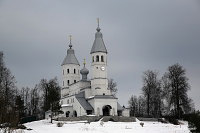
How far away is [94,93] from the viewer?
216ft

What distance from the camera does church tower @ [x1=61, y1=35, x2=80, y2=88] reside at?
74688mm

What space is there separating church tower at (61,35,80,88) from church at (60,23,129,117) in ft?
0.67

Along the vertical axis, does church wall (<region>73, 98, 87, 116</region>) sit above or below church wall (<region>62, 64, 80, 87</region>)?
below

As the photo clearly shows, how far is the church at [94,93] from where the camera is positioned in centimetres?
6253

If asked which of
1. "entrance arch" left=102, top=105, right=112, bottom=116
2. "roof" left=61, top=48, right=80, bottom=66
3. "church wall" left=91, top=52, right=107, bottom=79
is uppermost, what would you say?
"roof" left=61, top=48, right=80, bottom=66

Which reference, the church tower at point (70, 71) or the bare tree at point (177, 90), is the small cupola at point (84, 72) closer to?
the church tower at point (70, 71)

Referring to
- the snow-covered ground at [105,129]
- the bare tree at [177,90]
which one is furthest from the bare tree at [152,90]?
the snow-covered ground at [105,129]

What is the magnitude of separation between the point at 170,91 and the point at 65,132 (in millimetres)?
33977

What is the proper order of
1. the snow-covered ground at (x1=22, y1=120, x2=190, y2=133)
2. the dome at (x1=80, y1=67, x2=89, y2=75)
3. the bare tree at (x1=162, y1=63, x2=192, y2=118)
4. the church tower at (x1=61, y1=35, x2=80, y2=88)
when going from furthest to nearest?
1. the church tower at (x1=61, y1=35, x2=80, y2=88)
2. the dome at (x1=80, y1=67, x2=89, y2=75)
3. the bare tree at (x1=162, y1=63, x2=192, y2=118)
4. the snow-covered ground at (x1=22, y1=120, x2=190, y2=133)

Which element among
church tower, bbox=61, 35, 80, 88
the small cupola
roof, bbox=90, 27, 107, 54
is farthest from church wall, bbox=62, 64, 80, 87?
roof, bbox=90, 27, 107, 54

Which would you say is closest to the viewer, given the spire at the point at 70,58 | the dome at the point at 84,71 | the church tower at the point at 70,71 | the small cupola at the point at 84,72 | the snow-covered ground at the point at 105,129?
the snow-covered ground at the point at 105,129

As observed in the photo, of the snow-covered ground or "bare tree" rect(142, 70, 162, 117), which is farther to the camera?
"bare tree" rect(142, 70, 162, 117)

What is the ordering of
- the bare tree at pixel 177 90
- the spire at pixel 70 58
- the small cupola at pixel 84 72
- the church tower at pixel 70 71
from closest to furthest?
the bare tree at pixel 177 90
the small cupola at pixel 84 72
the church tower at pixel 70 71
the spire at pixel 70 58

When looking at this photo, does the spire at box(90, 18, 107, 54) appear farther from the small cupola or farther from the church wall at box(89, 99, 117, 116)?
the church wall at box(89, 99, 117, 116)
